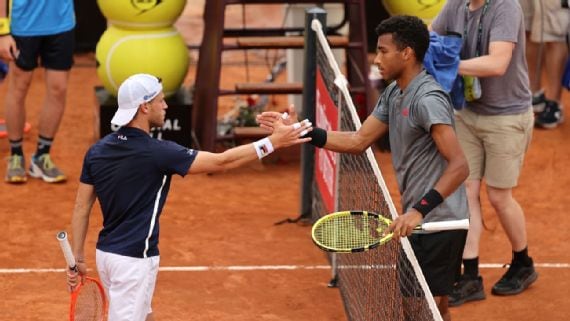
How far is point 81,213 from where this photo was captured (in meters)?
5.71

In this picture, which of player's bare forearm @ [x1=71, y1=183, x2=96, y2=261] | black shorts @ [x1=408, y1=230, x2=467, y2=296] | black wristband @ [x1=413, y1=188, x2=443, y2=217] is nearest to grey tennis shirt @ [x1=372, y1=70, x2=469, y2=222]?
black shorts @ [x1=408, y1=230, x2=467, y2=296]

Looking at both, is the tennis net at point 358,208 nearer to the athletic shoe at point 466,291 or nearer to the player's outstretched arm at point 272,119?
the player's outstretched arm at point 272,119

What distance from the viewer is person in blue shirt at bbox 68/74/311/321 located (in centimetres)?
554

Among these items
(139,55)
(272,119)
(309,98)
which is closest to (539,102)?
(309,98)

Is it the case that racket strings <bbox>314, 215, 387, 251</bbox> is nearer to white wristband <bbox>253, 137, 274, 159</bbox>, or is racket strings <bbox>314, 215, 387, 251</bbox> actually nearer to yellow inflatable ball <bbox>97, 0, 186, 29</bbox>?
white wristband <bbox>253, 137, 274, 159</bbox>

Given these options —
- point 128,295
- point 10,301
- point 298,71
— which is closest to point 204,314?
point 10,301

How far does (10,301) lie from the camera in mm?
7395

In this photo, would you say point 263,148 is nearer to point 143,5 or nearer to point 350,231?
point 350,231

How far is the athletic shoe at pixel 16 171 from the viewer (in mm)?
9664

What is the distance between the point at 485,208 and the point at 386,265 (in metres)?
3.53

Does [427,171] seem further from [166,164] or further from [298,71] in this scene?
[298,71]

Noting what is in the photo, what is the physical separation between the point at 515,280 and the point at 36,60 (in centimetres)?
426

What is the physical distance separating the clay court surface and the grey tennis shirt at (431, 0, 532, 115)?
4.26 feet

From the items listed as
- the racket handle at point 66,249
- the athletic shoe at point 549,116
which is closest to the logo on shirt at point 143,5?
the athletic shoe at point 549,116
